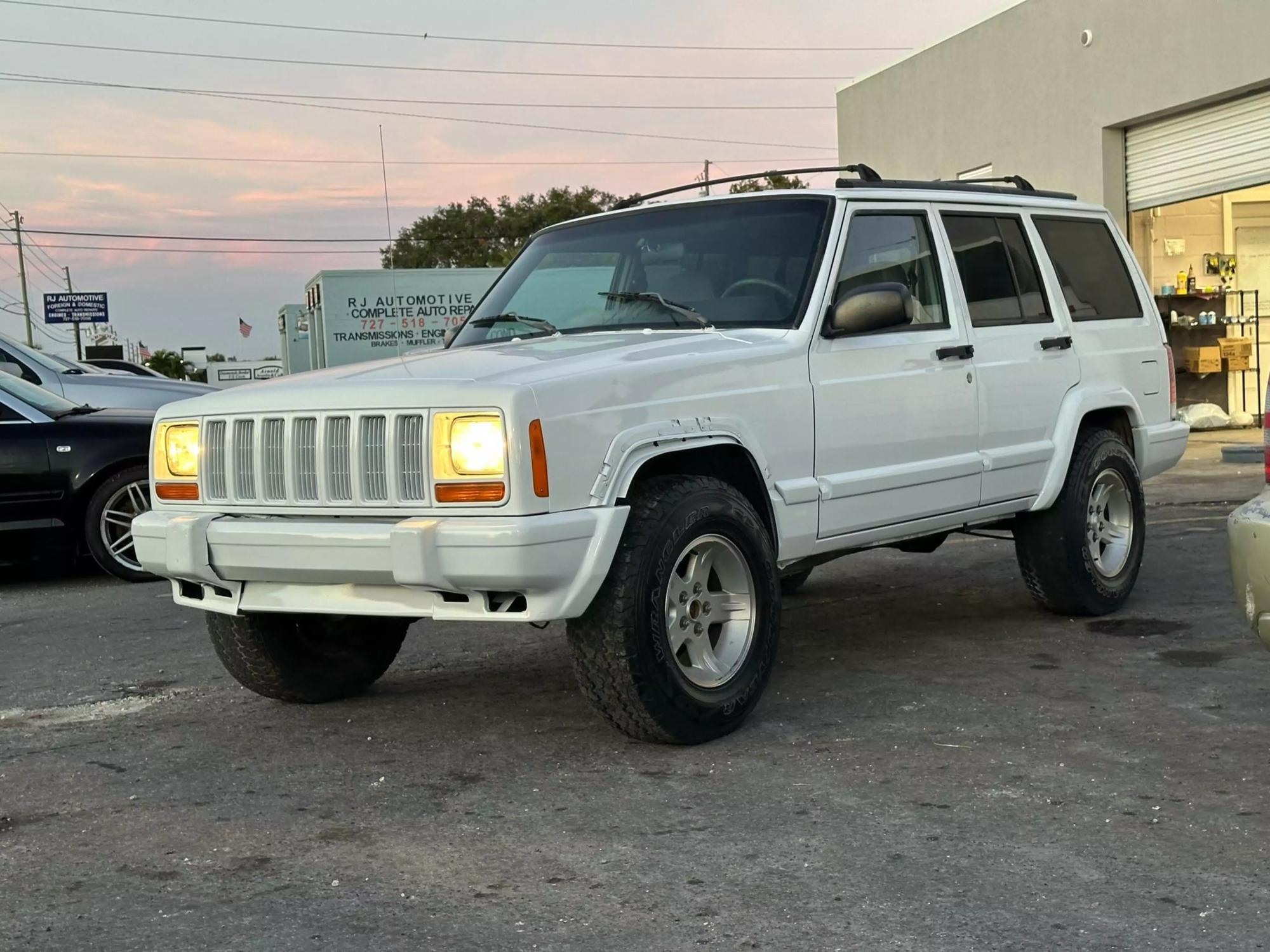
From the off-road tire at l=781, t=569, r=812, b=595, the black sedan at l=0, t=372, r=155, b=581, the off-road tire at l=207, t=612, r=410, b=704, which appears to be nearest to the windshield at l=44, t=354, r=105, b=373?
the black sedan at l=0, t=372, r=155, b=581

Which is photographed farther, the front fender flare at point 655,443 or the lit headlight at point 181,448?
the lit headlight at point 181,448

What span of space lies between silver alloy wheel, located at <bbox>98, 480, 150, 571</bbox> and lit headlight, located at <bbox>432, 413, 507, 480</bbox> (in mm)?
5407

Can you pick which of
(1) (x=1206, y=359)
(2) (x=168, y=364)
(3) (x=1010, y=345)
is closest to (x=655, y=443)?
(3) (x=1010, y=345)

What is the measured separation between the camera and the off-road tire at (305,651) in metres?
5.39

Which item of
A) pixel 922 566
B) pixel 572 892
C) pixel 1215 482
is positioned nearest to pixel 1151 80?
pixel 1215 482

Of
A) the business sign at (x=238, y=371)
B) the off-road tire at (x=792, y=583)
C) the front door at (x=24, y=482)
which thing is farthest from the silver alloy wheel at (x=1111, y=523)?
the business sign at (x=238, y=371)

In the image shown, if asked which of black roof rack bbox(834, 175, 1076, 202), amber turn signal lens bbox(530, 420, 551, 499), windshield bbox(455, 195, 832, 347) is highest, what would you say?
black roof rack bbox(834, 175, 1076, 202)

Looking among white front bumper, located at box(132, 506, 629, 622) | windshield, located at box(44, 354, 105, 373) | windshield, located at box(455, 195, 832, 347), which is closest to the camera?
white front bumper, located at box(132, 506, 629, 622)

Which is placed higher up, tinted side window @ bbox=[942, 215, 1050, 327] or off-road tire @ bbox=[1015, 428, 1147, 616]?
tinted side window @ bbox=[942, 215, 1050, 327]

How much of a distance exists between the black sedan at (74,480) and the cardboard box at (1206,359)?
13.0 meters

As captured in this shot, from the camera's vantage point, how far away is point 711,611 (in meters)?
4.97

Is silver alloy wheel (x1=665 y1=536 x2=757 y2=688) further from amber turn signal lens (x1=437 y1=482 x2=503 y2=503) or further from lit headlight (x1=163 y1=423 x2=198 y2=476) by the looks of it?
lit headlight (x1=163 y1=423 x2=198 y2=476)

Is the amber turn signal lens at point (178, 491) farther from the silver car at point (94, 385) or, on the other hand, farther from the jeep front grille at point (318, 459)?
the silver car at point (94, 385)

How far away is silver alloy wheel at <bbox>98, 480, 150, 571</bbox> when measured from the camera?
363 inches
